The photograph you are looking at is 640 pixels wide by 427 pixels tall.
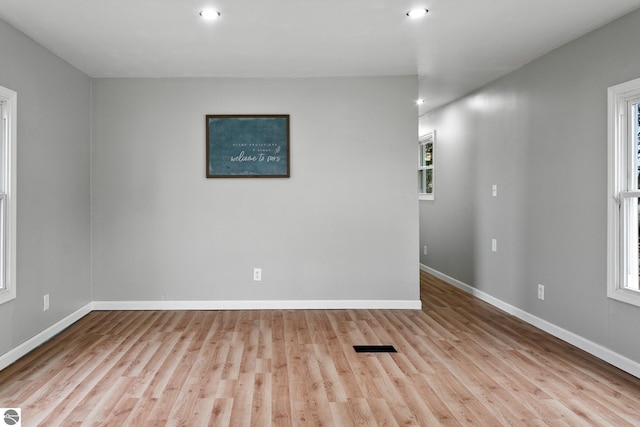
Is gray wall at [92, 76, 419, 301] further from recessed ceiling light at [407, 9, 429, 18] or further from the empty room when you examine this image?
recessed ceiling light at [407, 9, 429, 18]

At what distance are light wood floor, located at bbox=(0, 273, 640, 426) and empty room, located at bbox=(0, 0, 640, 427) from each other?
0.02 m

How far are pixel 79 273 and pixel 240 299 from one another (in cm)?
154

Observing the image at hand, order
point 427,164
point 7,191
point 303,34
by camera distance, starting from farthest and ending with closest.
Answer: point 427,164 → point 303,34 → point 7,191

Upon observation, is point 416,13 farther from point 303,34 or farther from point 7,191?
point 7,191

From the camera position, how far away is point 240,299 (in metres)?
4.43

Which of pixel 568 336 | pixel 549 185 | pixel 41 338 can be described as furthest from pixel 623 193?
pixel 41 338

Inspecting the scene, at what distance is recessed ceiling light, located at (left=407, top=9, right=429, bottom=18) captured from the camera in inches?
114

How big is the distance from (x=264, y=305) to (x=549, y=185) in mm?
2871

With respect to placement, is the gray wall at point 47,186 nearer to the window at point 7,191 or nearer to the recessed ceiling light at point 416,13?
the window at point 7,191

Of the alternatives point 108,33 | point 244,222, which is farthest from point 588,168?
point 108,33

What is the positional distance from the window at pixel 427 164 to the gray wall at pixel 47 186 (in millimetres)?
4413

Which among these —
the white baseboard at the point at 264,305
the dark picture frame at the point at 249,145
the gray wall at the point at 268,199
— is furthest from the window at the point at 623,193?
the dark picture frame at the point at 249,145

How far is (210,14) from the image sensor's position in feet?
9.55

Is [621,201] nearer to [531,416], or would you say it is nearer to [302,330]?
[531,416]
